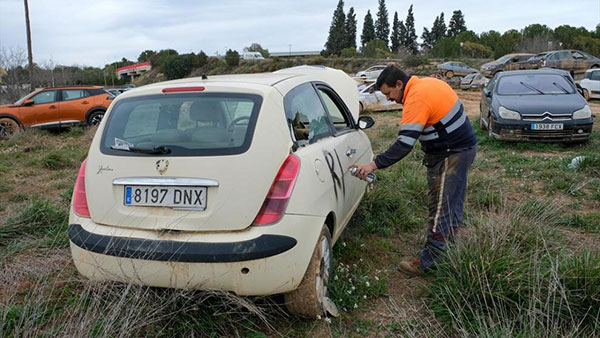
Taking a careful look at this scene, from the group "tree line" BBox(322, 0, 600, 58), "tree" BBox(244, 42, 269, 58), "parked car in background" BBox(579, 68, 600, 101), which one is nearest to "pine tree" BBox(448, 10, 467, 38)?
"tree line" BBox(322, 0, 600, 58)

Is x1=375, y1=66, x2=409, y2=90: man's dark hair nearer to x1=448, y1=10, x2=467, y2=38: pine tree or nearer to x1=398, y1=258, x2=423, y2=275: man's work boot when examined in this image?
x1=398, y1=258, x2=423, y2=275: man's work boot

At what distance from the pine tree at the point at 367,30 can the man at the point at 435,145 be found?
90056 millimetres

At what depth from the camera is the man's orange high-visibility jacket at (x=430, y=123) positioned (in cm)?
320

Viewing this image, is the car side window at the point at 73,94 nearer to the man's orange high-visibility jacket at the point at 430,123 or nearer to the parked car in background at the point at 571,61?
the man's orange high-visibility jacket at the point at 430,123

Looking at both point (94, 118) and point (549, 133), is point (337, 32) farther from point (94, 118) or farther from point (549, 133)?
point (549, 133)

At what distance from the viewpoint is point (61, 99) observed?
13.7 metres

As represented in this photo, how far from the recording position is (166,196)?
2.57 metres

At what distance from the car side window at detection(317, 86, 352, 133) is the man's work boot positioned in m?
1.22

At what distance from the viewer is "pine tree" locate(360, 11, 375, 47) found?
292ft

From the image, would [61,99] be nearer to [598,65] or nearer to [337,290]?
[337,290]

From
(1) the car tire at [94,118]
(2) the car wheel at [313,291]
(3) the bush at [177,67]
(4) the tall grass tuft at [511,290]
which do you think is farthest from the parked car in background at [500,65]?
(3) the bush at [177,67]

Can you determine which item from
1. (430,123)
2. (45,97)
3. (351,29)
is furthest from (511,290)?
(351,29)

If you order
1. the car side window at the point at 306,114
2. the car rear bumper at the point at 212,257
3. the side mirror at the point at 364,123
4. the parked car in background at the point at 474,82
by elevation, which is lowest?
the car rear bumper at the point at 212,257

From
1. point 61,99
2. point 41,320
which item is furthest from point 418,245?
point 61,99
